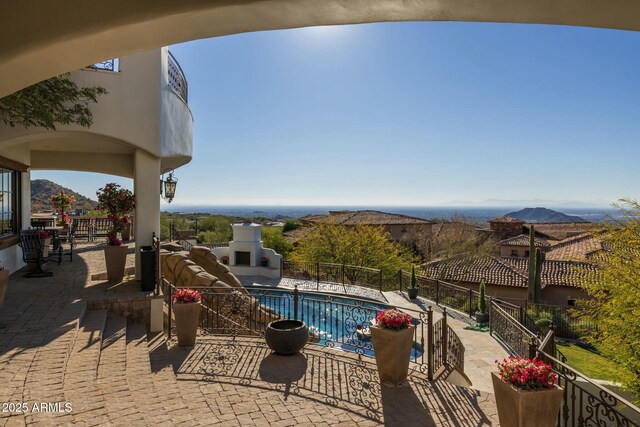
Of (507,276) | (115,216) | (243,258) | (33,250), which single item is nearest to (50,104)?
(115,216)

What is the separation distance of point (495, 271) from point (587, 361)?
46.2ft

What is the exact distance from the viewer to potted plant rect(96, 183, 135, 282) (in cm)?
869

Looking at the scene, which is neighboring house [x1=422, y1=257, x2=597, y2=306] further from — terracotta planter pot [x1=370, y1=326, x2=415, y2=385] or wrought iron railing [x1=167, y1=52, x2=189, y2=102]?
terracotta planter pot [x1=370, y1=326, x2=415, y2=385]

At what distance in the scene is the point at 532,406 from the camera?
3.60 meters

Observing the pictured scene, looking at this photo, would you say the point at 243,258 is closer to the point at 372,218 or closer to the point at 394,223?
the point at 372,218

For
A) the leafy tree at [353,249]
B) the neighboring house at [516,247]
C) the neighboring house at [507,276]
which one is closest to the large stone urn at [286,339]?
the leafy tree at [353,249]

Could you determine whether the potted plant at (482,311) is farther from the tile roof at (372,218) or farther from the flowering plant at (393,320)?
the tile roof at (372,218)

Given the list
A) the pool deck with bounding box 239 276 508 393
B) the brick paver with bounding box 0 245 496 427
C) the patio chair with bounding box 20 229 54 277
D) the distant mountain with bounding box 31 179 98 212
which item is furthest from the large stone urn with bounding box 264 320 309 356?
the distant mountain with bounding box 31 179 98 212

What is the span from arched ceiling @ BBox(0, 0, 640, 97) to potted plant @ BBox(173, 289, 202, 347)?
506cm

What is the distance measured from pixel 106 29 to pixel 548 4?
1.86 metres

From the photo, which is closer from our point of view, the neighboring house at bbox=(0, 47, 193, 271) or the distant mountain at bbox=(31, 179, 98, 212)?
the neighboring house at bbox=(0, 47, 193, 271)

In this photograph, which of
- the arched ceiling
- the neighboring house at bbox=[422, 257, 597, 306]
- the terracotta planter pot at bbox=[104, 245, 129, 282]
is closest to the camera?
the arched ceiling

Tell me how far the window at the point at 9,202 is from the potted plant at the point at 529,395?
1111 cm

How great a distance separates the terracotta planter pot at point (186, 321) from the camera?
251 inches
